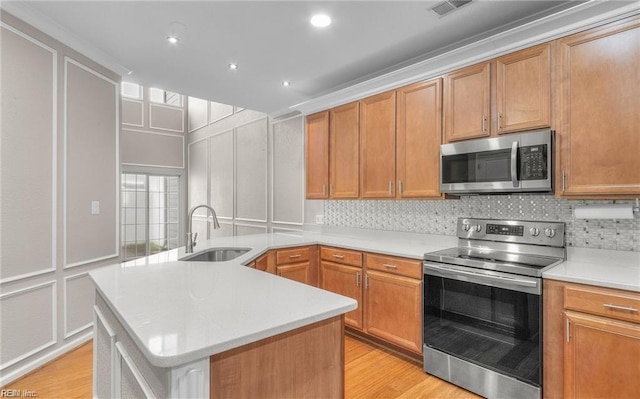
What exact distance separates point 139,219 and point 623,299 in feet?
23.7

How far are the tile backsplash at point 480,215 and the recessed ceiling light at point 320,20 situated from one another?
1.76 meters

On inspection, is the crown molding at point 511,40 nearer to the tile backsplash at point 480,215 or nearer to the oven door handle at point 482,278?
the tile backsplash at point 480,215

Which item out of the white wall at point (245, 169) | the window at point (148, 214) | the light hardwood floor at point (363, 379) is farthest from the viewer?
the window at point (148, 214)

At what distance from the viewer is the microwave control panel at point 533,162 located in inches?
83.0

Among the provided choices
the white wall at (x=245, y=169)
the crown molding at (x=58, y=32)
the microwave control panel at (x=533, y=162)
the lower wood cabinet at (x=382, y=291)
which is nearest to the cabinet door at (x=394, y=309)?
the lower wood cabinet at (x=382, y=291)

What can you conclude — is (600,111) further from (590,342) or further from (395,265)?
(395,265)

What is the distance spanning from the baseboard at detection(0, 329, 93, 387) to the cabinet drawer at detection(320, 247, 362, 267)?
7.58 feet

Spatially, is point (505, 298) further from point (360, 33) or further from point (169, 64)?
point (169, 64)

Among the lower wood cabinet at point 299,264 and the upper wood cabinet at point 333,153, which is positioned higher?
the upper wood cabinet at point 333,153

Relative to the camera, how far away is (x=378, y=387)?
2.25 m

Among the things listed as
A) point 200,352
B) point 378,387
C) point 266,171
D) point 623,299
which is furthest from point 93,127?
point 623,299

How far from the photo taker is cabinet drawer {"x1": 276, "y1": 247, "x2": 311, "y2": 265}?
3078mm

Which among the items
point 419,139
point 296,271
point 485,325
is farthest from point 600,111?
point 296,271

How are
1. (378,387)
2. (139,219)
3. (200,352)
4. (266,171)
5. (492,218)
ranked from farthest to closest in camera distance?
1. (139,219)
2. (266,171)
3. (492,218)
4. (378,387)
5. (200,352)
